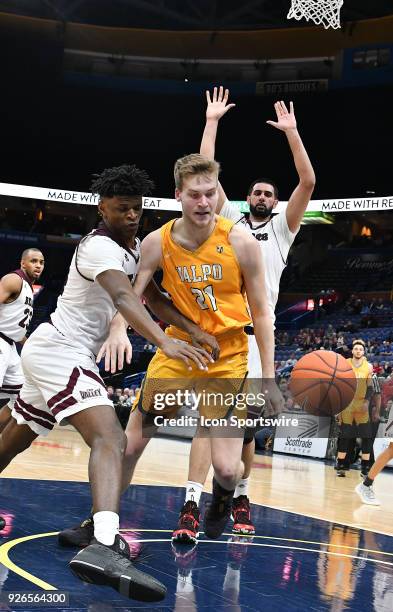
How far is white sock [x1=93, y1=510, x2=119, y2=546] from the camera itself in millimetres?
3143

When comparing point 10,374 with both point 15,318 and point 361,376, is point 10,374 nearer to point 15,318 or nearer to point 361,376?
point 15,318

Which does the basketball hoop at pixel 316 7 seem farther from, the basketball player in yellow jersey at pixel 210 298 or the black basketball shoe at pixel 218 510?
the black basketball shoe at pixel 218 510

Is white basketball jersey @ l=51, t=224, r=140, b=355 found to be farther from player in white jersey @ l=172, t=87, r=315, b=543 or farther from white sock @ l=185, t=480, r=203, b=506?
white sock @ l=185, t=480, r=203, b=506

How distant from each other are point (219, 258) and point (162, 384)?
0.83 m

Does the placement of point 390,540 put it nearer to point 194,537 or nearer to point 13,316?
point 194,537

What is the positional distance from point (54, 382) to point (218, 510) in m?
1.44

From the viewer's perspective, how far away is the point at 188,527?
16.1 feet

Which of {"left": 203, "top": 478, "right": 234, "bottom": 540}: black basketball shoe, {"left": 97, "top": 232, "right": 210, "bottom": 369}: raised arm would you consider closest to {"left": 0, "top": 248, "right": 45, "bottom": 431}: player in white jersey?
{"left": 203, "top": 478, "right": 234, "bottom": 540}: black basketball shoe

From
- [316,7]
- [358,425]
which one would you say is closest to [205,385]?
[358,425]

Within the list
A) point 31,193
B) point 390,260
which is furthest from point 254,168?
point 31,193

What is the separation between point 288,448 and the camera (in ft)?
45.6

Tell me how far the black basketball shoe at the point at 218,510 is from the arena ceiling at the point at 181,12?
24735mm

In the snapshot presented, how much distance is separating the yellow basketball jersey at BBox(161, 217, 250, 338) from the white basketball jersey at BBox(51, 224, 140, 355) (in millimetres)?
342

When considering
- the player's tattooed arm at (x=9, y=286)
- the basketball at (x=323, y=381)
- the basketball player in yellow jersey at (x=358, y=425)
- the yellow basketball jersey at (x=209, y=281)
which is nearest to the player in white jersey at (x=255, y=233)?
the basketball at (x=323, y=381)
